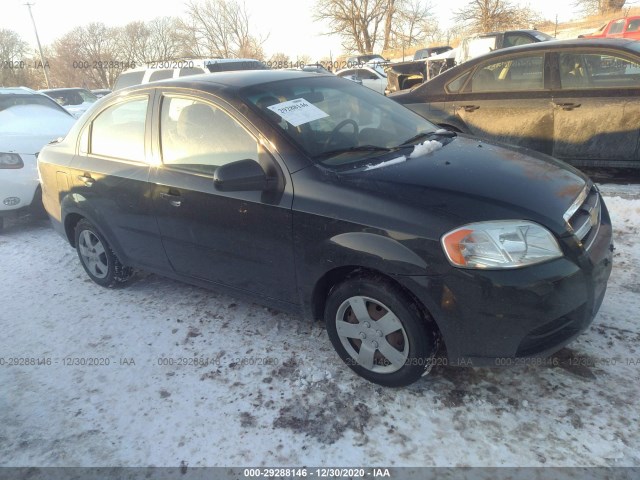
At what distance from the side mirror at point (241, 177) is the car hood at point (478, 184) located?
46cm

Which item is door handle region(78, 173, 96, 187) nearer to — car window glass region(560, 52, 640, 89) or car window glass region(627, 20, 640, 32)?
car window glass region(560, 52, 640, 89)

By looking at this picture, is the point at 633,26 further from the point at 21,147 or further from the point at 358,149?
the point at 21,147

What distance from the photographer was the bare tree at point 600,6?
33.0 metres

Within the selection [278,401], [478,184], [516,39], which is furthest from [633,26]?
[278,401]

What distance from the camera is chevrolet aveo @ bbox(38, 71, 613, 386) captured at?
2.10 metres

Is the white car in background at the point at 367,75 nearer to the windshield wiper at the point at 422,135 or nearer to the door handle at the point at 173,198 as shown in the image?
the windshield wiper at the point at 422,135

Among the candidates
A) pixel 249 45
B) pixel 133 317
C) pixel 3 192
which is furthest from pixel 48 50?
pixel 133 317

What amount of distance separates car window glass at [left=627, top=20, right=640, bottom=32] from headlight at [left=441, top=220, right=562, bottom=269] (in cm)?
2082

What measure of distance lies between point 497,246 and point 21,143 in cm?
579

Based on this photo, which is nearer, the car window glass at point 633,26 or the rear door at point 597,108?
the rear door at point 597,108

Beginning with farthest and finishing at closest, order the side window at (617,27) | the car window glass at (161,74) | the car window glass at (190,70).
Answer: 1. the side window at (617,27)
2. the car window glass at (161,74)
3. the car window glass at (190,70)

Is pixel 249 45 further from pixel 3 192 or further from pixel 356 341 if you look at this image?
pixel 356 341

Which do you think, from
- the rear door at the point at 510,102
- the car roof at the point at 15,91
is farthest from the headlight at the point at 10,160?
the rear door at the point at 510,102

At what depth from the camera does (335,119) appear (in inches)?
117
